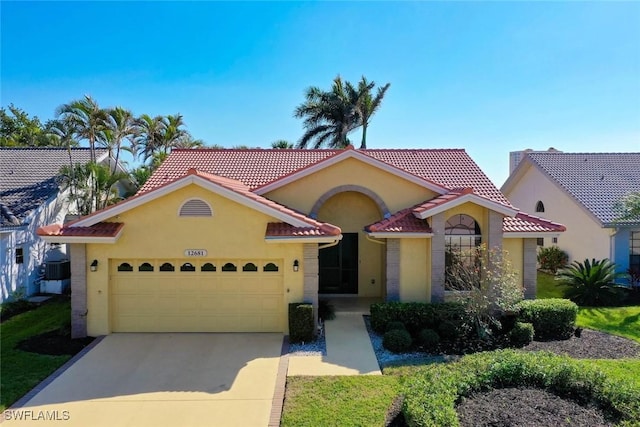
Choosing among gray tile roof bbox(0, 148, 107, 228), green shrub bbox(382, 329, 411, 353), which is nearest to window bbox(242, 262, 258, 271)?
green shrub bbox(382, 329, 411, 353)

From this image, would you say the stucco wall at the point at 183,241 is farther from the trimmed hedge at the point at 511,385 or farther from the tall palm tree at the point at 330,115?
the tall palm tree at the point at 330,115

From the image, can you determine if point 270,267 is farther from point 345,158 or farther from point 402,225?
point 345,158

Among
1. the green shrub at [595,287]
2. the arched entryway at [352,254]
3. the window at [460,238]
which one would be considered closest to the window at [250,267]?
the arched entryway at [352,254]

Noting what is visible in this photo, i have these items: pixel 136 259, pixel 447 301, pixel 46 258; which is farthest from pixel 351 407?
pixel 46 258

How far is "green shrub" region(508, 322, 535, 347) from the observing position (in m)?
12.4

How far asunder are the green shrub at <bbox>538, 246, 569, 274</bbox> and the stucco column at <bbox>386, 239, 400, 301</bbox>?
1457 centimetres

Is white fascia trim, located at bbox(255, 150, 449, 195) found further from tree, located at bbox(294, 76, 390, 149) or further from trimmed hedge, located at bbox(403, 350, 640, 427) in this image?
tree, located at bbox(294, 76, 390, 149)

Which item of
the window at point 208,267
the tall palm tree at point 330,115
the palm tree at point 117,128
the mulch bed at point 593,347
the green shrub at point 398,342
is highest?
the tall palm tree at point 330,115

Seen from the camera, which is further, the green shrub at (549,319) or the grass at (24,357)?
the green shrub at (549,319)

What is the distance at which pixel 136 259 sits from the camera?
13.4 m

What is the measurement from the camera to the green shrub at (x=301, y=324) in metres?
12.6

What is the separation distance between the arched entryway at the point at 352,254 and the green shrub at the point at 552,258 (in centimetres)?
1318

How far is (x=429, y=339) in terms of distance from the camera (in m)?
12.2

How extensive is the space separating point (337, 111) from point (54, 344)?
3189 cm
